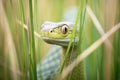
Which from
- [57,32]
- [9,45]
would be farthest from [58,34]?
[9,45]

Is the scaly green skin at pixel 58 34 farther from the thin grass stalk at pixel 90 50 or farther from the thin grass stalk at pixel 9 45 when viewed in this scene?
the thin grass stalk at pixel 9 45

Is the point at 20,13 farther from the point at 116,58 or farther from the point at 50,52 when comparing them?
the point at 116,58

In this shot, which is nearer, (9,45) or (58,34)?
(58,34)

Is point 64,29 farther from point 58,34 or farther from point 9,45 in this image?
point 9,45

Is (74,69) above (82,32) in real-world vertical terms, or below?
below

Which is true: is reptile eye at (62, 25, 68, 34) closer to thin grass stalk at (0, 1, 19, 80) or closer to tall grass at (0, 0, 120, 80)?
tall grass at (0, 0, 120, 80)

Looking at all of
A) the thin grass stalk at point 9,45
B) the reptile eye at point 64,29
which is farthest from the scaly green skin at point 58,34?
the thin grass stalk at point 9,45
